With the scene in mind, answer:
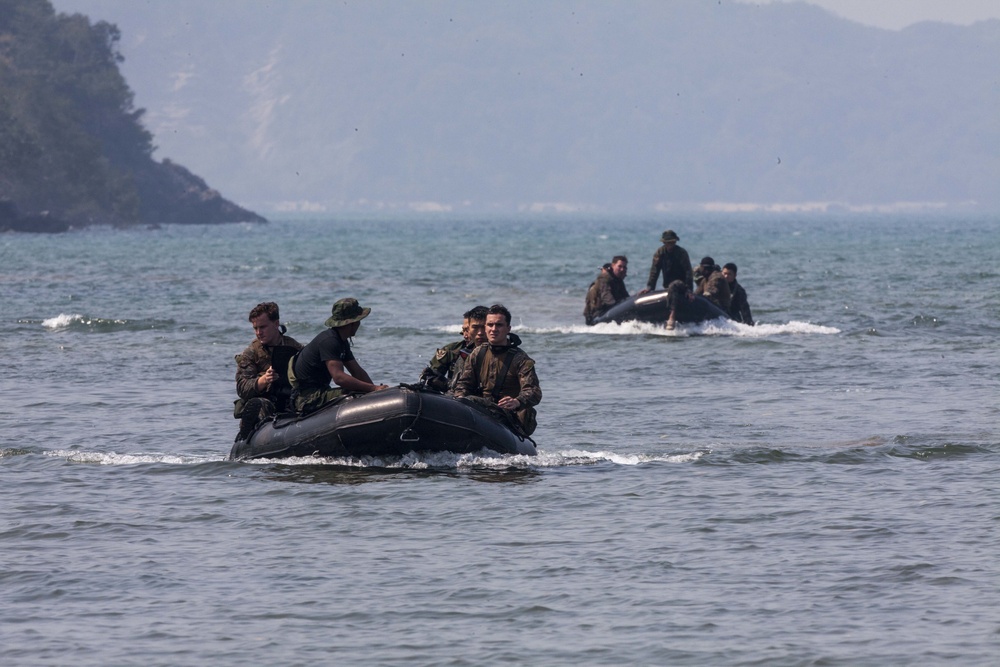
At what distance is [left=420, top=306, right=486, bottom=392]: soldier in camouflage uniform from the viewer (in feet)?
46.2

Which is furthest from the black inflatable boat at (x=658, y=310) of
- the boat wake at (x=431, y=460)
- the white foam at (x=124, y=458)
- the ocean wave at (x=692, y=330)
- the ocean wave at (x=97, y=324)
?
the white foam at (x=124, y=458)

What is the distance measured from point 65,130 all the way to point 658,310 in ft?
355

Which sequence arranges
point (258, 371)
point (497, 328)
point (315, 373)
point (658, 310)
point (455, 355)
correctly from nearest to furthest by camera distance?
point (497, 328) < point (315, 373) < point (258, 371) < point (455, 355) < point (658, 310)

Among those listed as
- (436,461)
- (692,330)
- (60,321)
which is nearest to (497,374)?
(436,461)

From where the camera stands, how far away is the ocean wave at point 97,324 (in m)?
31.6

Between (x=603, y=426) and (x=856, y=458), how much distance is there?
144 inches

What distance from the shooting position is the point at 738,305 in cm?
2886

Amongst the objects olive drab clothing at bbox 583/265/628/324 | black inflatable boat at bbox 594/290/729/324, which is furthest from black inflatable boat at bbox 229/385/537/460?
olive drab clothing at bbox 583/265/628/324

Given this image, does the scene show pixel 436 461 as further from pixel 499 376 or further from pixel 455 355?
pixel 455 355

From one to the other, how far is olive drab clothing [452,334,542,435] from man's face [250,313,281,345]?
1.69m

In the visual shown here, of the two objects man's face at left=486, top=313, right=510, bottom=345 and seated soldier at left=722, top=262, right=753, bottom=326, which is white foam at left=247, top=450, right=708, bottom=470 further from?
seated soldier at left=722, top=262, right=753, bottom=326

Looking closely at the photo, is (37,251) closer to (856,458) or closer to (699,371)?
(699,371)

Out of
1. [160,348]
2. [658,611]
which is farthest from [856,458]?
[160,348]

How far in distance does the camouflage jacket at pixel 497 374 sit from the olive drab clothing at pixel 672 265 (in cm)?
1335
